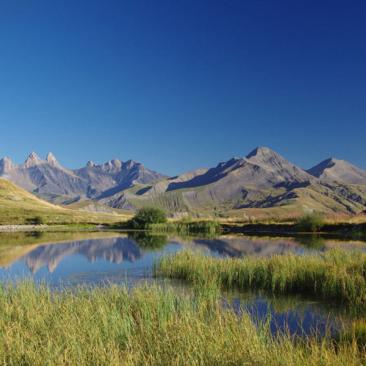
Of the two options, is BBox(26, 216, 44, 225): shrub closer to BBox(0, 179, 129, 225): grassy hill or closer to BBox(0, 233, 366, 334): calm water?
BBox(0, 179, 129, 225): grassy hill

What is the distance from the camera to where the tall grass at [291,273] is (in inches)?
719

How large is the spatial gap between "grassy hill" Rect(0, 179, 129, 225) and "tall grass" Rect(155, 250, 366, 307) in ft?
281

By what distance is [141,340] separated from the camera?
10.1 meters

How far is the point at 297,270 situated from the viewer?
21.4 m

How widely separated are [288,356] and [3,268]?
2596cm

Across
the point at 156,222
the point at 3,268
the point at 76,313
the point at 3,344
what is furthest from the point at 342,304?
the point at 156,222

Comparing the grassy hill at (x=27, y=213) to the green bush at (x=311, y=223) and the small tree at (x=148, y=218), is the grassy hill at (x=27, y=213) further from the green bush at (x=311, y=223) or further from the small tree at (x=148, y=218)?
the green bush at (x=311, y=223)

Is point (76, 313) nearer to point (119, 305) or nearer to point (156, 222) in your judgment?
point (119, 305)

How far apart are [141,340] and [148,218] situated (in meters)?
84.1

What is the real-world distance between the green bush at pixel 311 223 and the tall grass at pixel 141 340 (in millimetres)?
59748

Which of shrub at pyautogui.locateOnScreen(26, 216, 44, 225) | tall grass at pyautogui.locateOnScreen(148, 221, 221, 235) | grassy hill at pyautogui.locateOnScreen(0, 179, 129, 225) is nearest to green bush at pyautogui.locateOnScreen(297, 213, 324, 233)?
tall grass at pyautogui.locateOnScreen(148, 221, 221, 235)

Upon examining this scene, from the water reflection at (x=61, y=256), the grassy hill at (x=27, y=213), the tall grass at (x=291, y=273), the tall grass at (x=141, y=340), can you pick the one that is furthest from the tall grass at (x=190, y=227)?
the tall grass at (x=141, y=340)

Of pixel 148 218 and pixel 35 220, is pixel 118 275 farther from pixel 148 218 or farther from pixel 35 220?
pixel 35 220

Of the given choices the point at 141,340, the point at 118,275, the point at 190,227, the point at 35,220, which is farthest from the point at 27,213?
the point at 141,340
